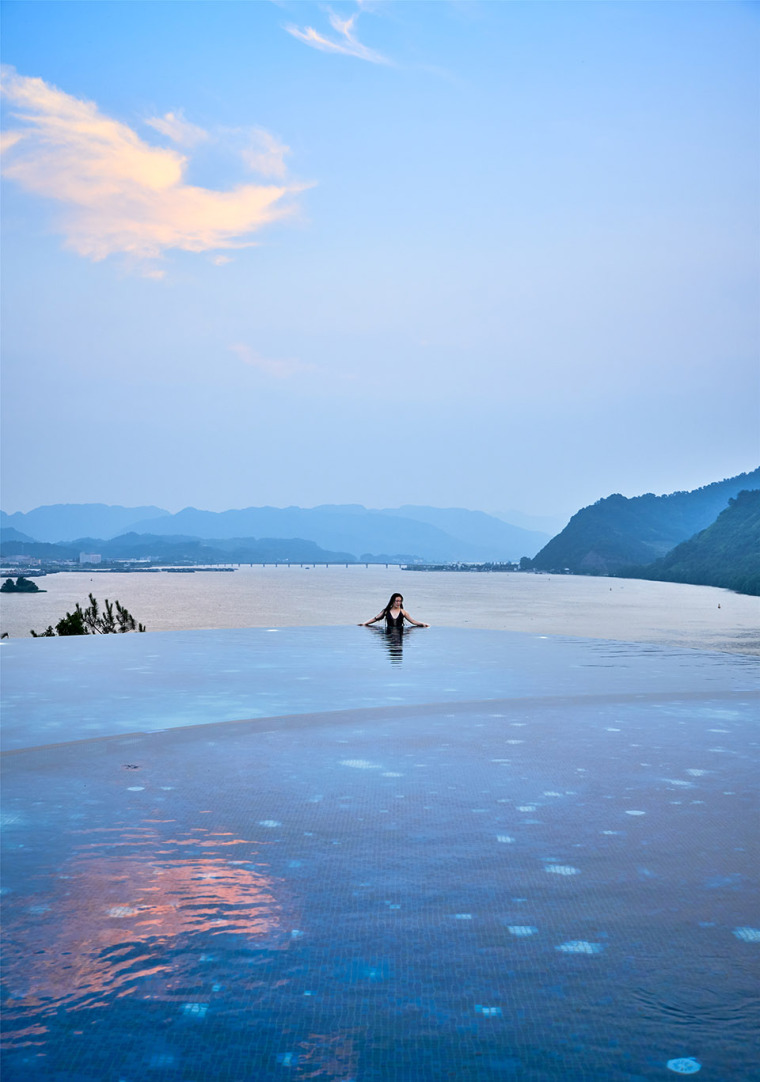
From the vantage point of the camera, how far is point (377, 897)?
3684 mm

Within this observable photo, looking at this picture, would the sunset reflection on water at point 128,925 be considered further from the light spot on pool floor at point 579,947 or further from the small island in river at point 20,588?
the small island in river at point 20,588

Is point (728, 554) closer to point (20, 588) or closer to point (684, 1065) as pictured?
point (20, 588)

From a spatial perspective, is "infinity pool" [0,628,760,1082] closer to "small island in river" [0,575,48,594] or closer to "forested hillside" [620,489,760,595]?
"small island in river" [0,575,48,594]

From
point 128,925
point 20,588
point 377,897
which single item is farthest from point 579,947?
point 20,588

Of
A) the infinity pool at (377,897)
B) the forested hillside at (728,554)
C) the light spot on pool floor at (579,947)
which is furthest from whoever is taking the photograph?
the forested hillside at (728,554)

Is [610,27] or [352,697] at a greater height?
[610,27]

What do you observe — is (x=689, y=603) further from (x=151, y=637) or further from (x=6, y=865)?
(x=6, y=865)

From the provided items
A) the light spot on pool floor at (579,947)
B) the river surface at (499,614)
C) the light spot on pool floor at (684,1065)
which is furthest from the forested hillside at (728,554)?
the light spot on pool floor at (684,1065)

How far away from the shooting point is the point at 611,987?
2.92m

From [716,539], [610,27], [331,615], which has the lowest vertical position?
[331,615]

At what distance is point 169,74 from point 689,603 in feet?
318

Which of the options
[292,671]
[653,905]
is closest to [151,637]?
[292,671]

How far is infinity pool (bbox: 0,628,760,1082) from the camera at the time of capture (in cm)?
260

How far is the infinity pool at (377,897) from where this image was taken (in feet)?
8.52
